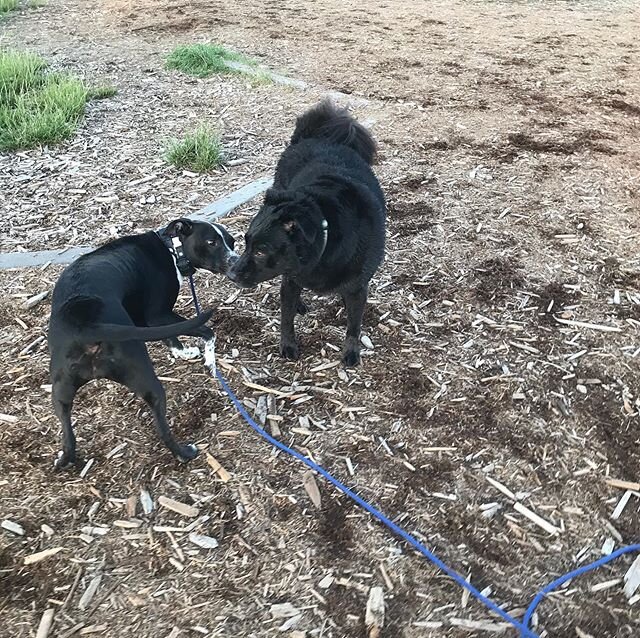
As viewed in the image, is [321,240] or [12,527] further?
[321,240]

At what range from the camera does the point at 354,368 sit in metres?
3.49

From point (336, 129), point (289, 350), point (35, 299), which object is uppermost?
point (336, 129)

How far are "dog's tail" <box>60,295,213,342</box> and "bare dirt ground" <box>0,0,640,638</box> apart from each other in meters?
0.79

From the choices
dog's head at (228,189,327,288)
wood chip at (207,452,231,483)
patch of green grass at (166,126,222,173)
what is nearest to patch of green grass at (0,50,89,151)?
patch of green grass at (166,126,222,173)

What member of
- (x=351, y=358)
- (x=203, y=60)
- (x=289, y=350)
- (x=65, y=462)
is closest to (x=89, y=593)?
(x=65, y=462)

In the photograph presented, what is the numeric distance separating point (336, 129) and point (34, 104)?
3.78 m

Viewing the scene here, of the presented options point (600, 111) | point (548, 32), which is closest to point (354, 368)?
point (600, 111)

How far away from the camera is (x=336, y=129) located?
13.4ft

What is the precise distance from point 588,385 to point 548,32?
880 cm

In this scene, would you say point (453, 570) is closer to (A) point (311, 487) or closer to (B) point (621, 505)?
(A) point (311, 487)

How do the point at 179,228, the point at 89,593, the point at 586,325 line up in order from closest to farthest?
the point at 89,593
the point at 179,228
the point at 586,325

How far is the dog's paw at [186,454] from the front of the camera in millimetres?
2838

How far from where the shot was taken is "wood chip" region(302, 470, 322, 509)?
2.71m

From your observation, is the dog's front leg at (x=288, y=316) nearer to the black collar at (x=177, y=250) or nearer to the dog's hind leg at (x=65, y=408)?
the black collar at (x=177, y=250)
